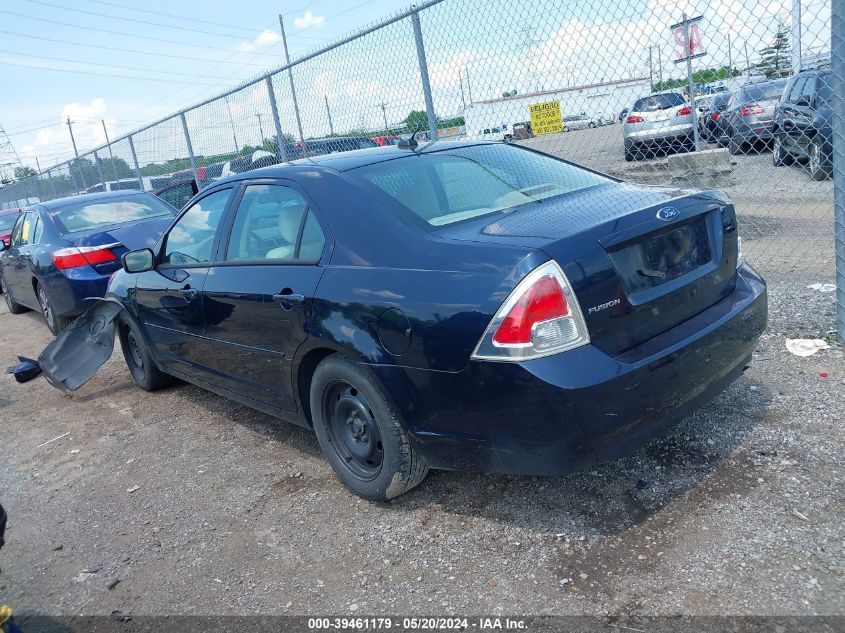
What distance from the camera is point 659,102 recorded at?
6.71m

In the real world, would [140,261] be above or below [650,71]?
below

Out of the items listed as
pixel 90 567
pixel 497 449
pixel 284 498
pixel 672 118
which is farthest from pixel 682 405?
pixel 672 118

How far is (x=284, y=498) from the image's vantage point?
3.51 metres

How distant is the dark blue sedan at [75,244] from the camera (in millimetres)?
7270

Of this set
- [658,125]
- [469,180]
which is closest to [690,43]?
[658,125]

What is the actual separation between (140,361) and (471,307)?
404 centimetres

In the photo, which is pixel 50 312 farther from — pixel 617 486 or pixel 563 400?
pixel 563 400

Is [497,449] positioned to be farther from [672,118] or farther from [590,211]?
[672,118]

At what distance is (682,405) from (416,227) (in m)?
1.33

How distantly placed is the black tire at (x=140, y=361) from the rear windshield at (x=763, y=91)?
231 inches

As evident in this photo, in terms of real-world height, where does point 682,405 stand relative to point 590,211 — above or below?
below

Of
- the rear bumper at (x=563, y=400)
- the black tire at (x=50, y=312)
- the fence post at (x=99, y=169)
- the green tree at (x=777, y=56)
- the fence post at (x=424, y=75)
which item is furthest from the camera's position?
the fence post at (x=99, y=169)

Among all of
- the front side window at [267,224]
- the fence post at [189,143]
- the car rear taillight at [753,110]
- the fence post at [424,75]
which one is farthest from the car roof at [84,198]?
the car rear taillight at [753,110]

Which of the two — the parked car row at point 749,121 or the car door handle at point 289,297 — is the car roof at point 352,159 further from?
the parked car row at point 749,121
